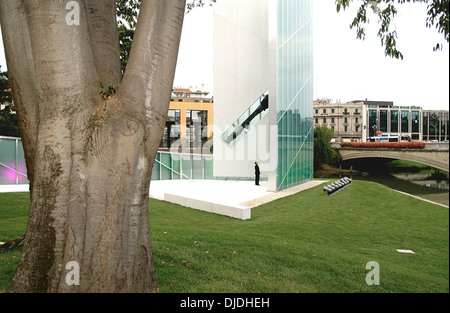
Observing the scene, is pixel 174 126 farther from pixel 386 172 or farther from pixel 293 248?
pixel 293 248

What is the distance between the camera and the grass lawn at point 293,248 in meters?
4.43

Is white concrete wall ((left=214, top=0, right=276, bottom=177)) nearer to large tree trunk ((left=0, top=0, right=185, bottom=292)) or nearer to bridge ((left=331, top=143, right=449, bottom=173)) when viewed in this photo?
bridge ((left=331, top=143, right=449, bottom=173))

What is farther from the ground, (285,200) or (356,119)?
(356,119)

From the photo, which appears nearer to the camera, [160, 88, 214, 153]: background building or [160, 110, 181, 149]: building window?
[160, 88, 214, 153]: background building

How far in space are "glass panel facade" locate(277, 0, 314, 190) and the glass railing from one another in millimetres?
3260

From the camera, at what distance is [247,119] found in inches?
1031

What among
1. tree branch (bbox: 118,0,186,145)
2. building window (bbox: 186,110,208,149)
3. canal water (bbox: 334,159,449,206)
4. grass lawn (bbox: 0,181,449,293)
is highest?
building window (bbox: 186,110,208,149)

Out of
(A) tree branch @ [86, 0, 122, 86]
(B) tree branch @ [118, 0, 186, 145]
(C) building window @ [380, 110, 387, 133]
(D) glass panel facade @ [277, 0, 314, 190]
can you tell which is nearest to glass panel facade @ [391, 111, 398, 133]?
(C) building window @ [380, 110, 387, 133]

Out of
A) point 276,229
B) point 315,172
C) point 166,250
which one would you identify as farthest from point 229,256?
point 315,172

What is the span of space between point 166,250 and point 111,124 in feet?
9.44

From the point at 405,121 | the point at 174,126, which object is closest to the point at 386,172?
the point at 174,126

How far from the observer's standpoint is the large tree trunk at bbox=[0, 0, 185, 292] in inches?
130

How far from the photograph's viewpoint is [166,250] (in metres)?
5.58
